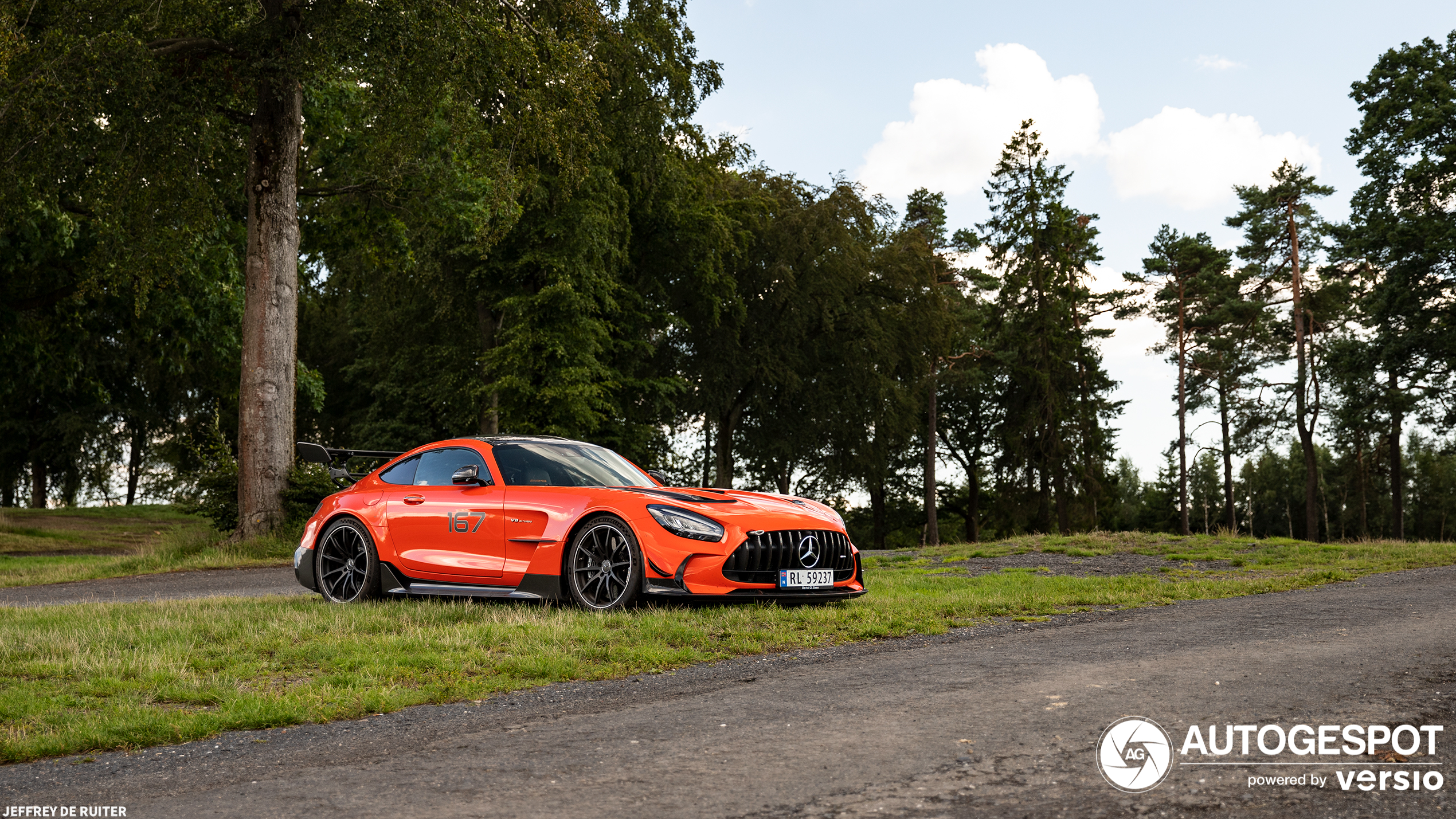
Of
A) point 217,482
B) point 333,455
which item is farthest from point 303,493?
point 333,455

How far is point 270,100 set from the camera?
18094 millimetres

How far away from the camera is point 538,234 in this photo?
97.0 feet

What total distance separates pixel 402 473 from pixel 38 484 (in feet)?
140

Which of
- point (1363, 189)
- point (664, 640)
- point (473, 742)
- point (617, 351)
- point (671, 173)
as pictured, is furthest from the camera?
point (1363, 189)

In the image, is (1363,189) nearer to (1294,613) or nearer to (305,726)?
(1294,613)

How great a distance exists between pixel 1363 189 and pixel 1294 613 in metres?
38.6

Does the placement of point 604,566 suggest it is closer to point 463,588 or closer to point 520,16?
point 463,588

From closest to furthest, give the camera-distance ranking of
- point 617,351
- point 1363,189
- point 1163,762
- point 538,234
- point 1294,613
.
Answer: point 1163,762 < point 1294,613 < point 538,234 < point 617,351 < point 1363,189

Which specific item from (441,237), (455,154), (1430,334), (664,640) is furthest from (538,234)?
(1430,334)

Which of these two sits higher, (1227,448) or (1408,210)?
(1408,210)

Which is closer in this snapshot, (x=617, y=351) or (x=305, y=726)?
(x=305, y=726)

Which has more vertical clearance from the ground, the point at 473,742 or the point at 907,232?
the point at 907,232

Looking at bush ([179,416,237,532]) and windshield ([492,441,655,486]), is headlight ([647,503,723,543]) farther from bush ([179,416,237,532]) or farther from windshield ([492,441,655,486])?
bush ([179,416,237,532])

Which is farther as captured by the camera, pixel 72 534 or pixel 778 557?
pixel 72 534
